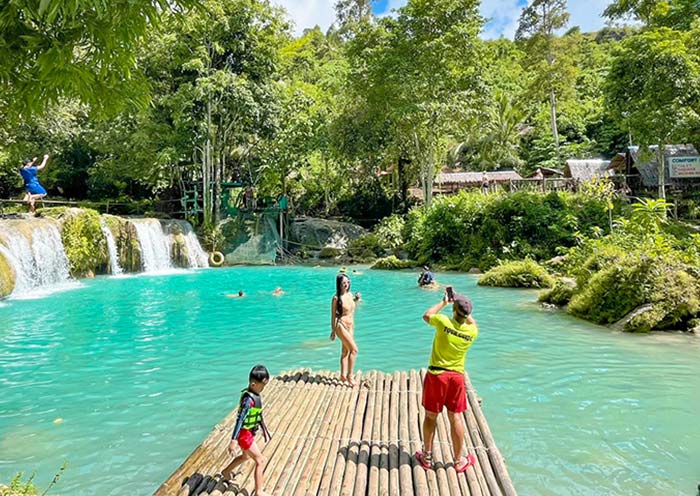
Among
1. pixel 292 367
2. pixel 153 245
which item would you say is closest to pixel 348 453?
pixel 292 367

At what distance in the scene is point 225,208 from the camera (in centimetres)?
3105

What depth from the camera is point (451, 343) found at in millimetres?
4359

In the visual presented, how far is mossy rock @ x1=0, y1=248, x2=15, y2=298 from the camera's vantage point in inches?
664

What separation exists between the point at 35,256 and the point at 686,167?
3614 cm

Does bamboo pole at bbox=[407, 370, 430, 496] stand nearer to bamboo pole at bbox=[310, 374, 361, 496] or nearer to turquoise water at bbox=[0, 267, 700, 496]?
bamboo pole at bbox=[310, 374, 361, 496]

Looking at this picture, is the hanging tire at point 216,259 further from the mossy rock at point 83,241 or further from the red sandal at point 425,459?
the red sandal at point 425,459

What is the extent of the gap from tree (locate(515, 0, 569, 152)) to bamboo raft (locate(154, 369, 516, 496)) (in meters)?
40.0

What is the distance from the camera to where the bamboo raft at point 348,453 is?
394cm

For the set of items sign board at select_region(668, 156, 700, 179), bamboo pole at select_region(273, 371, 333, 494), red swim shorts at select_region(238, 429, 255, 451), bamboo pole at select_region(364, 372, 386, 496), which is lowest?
bamboo pole at select_region(364, 372, 386, 496)

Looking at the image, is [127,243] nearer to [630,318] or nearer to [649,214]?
[630,318]

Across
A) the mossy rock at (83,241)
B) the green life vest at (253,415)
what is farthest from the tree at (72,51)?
the mossy rock at (83,241)

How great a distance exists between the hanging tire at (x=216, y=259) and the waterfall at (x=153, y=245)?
242 cm

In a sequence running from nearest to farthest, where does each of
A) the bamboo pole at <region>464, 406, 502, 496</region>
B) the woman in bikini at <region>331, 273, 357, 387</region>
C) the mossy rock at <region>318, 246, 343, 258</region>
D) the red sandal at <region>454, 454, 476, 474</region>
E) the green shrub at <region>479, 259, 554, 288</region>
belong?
the bamboo pole at <region>464, 406, 502, 496</region>
the red sandal at <region>454, 454, 476, 474</region>
the woman in bikini at <region>331, 273, 357, 387</region>
the green shrub at <region>479, 259, 554, 288</region>
the mossy rock at <region>318, 246, 343, 258</region>

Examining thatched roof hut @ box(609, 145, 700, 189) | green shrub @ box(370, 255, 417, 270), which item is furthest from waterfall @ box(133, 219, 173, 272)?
thatched roof hut @ box(609, 145, 700, 189)
